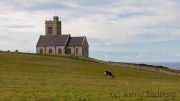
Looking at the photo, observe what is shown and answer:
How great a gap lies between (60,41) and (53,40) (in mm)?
3731

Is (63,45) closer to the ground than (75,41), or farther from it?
closer to the ground

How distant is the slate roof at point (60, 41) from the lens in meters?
117

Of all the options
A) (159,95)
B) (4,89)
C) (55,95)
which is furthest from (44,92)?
(159,95)

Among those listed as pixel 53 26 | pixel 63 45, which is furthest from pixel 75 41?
pixel 53 26

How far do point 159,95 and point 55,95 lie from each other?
8.80 m

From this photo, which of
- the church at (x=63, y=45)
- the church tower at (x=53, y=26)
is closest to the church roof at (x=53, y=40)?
the church at (x=63, y=45)

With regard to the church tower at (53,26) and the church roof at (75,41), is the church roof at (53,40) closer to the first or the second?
the church roof at (75,41)

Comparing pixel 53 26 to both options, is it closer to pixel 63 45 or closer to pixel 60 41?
pixel 60 41

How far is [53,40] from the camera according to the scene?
120m

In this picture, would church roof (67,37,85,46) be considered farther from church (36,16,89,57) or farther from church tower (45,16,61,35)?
church tower (45,16,61,35)

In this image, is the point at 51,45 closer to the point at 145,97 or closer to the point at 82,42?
the point at 82,42

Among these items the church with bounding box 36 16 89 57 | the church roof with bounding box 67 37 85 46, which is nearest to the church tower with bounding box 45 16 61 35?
the church with bounding box 36 16 89 57

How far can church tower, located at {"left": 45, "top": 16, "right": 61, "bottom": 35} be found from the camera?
137 metres

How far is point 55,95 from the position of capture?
20.6 meters
